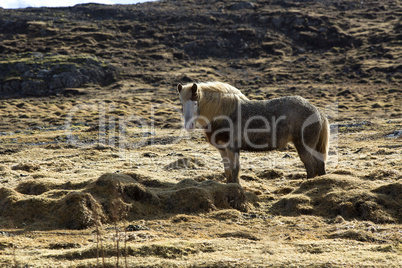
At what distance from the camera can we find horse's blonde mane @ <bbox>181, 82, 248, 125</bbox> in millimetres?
9484

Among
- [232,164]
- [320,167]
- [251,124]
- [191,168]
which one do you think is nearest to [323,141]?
[320,167]

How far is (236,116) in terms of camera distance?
9.73m

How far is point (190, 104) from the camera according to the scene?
29.9 ft

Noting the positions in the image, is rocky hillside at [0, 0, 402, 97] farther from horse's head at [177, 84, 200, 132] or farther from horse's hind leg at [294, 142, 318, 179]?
horse's head at [177, 84, 200, 132]

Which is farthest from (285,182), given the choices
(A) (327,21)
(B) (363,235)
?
(A) (327,21)

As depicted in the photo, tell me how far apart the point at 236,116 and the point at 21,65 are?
52.4 meters

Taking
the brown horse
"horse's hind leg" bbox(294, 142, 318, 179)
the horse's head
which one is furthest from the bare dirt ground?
the horse's head

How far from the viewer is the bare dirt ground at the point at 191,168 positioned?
5.71 metres

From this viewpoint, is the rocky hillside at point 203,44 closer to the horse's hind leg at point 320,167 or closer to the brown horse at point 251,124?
the horse's hind leg at point 320,167

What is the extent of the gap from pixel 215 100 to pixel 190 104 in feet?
2.75

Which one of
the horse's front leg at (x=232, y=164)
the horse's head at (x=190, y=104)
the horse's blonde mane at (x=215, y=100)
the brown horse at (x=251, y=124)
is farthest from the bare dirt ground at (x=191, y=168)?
the horse's blonde mane at (x=215, y=100)

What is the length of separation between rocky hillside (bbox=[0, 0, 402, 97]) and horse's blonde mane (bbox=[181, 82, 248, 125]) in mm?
42911

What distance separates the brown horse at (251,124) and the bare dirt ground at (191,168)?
0.96m

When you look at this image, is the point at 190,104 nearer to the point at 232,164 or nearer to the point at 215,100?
the point at 215,100
